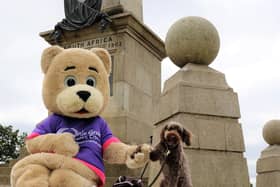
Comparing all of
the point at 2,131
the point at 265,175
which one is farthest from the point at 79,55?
the point at 2,131

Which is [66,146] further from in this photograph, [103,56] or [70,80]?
[103,56]

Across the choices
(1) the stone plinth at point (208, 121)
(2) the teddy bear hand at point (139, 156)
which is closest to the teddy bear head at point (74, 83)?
(2) the teddy bear hand at point (139, 156)

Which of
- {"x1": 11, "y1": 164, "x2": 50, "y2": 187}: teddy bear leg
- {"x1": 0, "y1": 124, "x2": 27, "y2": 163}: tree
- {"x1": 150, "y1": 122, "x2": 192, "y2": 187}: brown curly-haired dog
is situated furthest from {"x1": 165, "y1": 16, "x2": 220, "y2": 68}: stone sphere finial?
{"x1": 0, "y1": 124, "x2": 27, "y2": 163}: tree

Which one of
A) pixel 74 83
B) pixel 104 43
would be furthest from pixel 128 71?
pixel 74 83

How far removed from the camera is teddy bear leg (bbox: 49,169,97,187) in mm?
3604

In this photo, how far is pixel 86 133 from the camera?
4102 millimetres

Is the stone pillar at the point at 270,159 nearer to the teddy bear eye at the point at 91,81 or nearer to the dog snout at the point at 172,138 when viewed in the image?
the dog snout at the point at 172,138

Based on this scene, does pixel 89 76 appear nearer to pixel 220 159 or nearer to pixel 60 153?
pixel 60 153

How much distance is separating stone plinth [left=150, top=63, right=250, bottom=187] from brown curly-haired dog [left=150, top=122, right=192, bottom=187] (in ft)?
6.74

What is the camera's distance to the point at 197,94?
22.0ft

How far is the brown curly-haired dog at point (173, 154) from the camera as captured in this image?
3979mm

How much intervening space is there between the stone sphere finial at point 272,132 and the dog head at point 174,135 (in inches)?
309

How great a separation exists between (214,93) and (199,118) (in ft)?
1.91

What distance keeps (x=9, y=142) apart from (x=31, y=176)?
93.3ft
